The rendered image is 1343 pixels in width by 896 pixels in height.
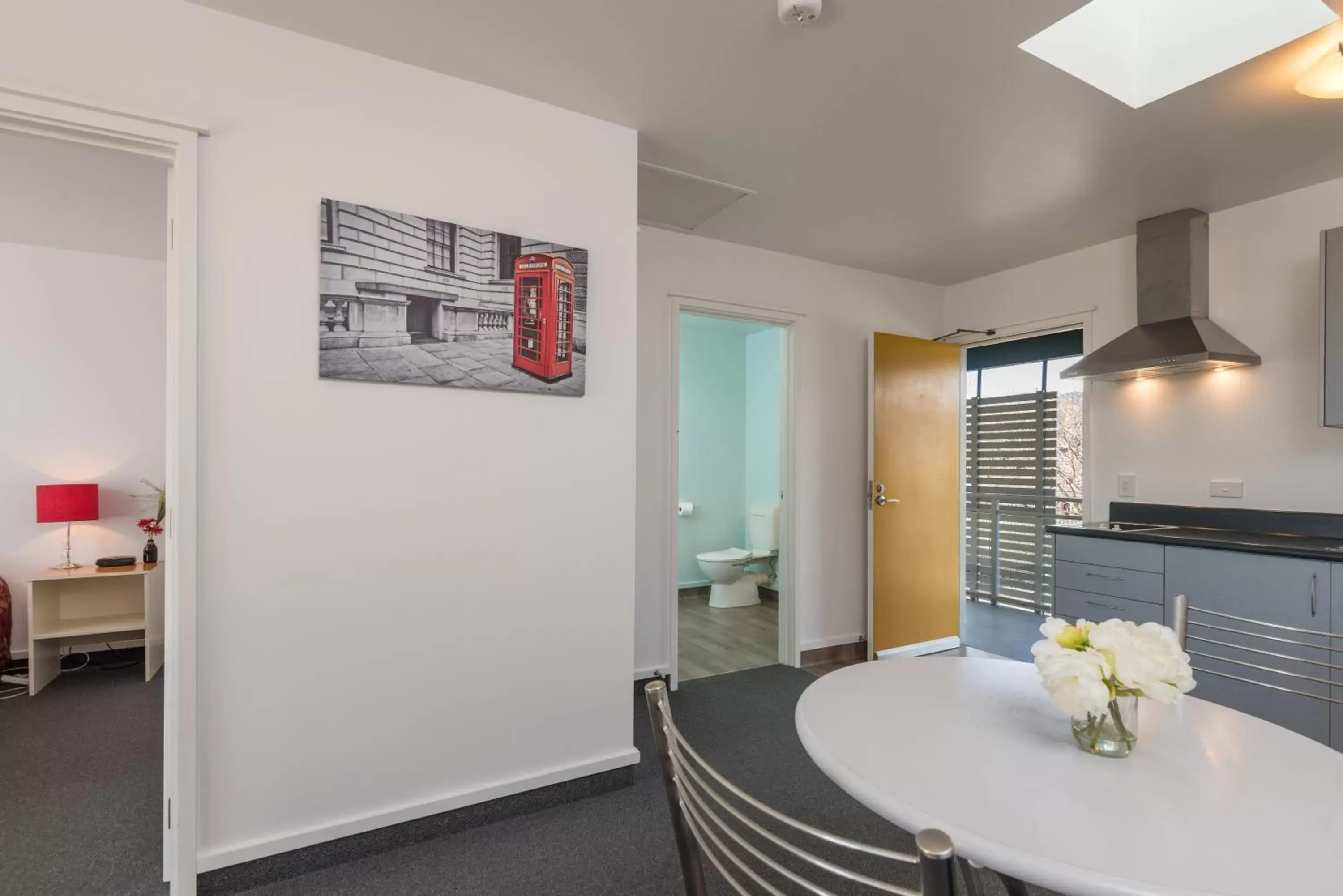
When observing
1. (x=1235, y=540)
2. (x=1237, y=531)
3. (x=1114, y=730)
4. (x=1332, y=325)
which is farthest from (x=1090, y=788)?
(x=1237, y=531)

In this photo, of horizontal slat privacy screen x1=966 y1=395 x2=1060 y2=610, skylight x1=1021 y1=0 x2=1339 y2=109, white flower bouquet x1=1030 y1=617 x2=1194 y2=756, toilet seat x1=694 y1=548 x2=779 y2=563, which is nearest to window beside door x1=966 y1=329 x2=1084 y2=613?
horizontal slat privacy screen x1=966 y1=395 x2=1060 y2=610

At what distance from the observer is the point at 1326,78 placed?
1.95 metres

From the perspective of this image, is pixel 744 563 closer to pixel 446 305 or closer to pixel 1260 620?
pixel 1260 620

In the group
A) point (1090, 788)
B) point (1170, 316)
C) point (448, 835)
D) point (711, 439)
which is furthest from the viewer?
point (711, 439)

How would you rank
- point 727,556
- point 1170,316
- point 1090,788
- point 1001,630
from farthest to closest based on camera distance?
1. point 727,556
2. point 1001,630
3. point 1170,316
4. point 1090,788

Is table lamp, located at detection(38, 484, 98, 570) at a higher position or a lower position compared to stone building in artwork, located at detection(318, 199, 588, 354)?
lower

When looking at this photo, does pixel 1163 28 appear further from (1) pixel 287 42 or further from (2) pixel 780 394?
(1) pixel 287 42

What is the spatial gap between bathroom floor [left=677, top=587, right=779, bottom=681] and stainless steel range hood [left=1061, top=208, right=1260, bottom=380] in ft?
8.08

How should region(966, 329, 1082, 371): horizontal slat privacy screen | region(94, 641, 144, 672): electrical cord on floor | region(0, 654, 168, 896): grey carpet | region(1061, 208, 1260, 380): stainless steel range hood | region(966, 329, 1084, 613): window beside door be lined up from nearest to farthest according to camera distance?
region(0, 654, 168, 896): grey carpet
region(1061, 208, 1260, 380): stainless steel range hood
region(94, 641, 144, 672): electrical cord on floor
region(966, 329, 1082, 371): horizontal slat privacy screen
region(966, 329, 1084, 613): window beside door

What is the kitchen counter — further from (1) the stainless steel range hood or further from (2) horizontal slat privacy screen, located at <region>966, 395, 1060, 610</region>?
(2) horizontal slat privacy screen, located at <region>966, 395, 1060, 610</region>

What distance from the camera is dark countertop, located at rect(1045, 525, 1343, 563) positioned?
95.1 inches

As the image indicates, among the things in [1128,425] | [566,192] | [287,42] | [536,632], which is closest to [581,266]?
[566,192]

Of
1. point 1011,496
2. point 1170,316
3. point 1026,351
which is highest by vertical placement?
point 1026,351

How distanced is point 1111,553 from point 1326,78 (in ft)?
6.49
